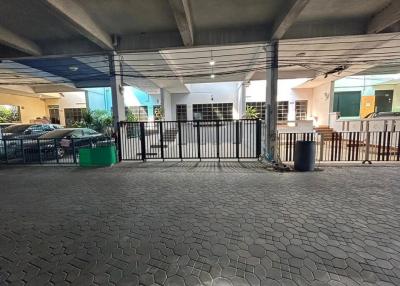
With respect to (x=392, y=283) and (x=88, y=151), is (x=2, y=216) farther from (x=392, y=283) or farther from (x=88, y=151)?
(x=392, y=283)

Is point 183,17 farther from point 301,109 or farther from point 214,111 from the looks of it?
point 301,109

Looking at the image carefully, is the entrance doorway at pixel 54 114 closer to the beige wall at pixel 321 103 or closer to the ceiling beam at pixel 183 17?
the ceiling beam at pixel 183 17

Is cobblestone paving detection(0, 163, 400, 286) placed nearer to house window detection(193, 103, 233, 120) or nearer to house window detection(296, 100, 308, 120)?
house window detection(296, 100, 308, 120)

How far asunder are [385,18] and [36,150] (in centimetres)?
1150

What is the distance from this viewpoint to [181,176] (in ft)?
18.4

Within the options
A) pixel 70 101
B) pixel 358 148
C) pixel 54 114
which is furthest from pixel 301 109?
pixel 54 114

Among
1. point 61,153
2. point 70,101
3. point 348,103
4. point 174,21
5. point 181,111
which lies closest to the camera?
point 174,21

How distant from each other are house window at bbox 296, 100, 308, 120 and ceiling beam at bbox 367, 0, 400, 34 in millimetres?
10533

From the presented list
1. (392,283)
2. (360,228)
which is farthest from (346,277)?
(360,228)

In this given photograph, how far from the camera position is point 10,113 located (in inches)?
690

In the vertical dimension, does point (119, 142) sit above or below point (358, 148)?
above

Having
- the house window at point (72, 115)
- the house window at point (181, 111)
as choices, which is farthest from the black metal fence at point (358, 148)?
the house window at point (72, 115)

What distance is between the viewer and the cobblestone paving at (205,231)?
82.5 inches

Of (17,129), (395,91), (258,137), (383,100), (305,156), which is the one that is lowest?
(305,156)
